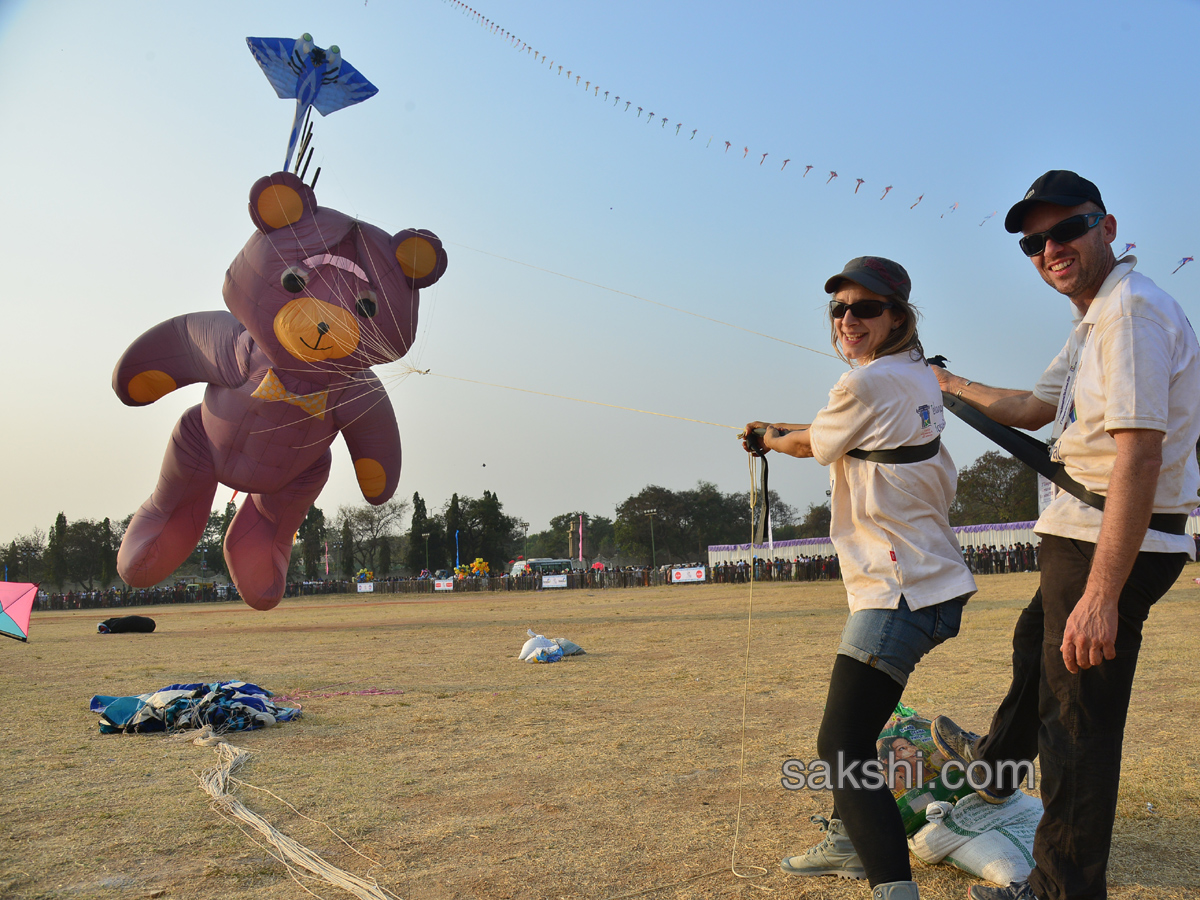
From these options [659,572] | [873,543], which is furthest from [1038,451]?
[659,572]

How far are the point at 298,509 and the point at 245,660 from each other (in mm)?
3164

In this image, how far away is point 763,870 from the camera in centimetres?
252

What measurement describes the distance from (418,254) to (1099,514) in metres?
6.47

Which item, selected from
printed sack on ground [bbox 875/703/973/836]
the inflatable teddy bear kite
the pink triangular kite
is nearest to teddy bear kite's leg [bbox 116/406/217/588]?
the inflatable teddy bear kite

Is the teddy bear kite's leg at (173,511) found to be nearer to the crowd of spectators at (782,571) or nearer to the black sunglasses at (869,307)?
the black sunglasses at (869,307)

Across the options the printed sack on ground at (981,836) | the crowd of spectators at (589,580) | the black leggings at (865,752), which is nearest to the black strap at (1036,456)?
the black leggings at (865,752)

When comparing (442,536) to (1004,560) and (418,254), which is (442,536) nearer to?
(1004,560)

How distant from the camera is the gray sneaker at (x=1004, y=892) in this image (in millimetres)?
2068

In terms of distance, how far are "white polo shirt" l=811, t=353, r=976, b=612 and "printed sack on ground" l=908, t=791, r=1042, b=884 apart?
2.90 feet

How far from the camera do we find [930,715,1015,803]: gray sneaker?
256 centimetres

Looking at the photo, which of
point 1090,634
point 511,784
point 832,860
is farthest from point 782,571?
point 1090,634

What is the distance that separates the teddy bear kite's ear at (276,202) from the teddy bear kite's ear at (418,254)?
0.89m

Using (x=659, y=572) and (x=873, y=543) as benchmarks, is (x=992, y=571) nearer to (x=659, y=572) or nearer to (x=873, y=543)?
(x=659, y=572)

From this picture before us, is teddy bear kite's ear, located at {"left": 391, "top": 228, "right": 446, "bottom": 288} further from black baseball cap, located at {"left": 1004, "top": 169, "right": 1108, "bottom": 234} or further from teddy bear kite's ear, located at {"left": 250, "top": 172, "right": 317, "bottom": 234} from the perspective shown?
black baseball cap, located at {"left": 1004, "top": 169, "right": 1108, "bottom": 234}
